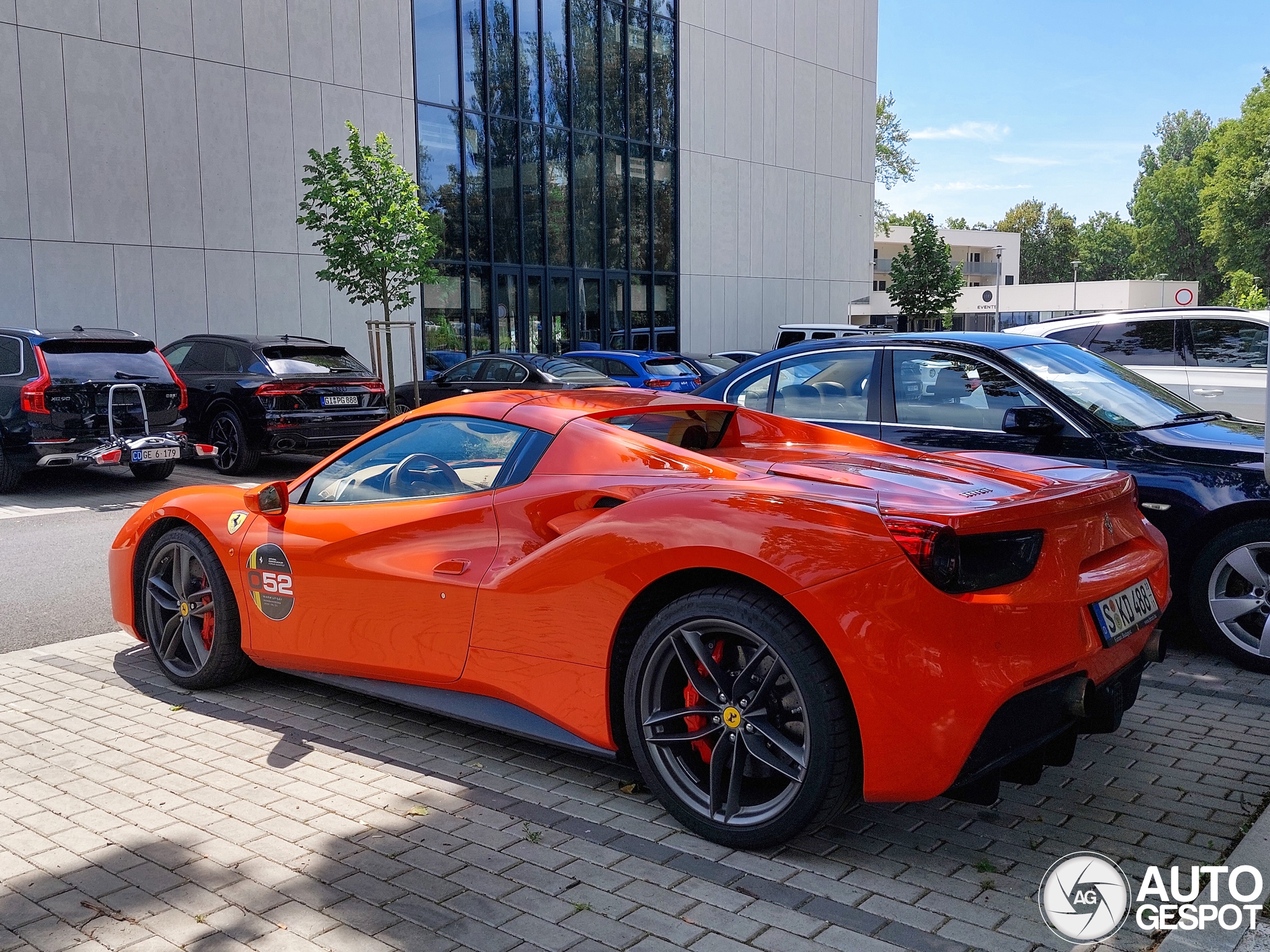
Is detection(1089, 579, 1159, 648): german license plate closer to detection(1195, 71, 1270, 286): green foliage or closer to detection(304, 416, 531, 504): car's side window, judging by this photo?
detection(304, 416, 531, 504): car's side window

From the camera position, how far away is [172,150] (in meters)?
19.5

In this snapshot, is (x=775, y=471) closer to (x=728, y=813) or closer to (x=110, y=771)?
(x=728, y=813)

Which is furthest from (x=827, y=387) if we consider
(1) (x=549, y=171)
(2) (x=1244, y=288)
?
(2) (x=1244, y=288)

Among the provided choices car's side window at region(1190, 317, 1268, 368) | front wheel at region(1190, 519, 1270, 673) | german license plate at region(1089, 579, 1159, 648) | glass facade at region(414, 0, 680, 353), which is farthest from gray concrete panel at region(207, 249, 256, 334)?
german license plate at region(1089, 579, 1159, 648)

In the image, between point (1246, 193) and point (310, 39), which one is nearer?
point (310, 39)

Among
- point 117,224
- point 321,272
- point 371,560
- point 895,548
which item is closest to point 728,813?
point 895,548

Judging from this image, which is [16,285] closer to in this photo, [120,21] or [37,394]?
[120,21]

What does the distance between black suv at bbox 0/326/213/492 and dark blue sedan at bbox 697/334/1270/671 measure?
7.54m

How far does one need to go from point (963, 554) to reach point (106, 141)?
1925 centimetres

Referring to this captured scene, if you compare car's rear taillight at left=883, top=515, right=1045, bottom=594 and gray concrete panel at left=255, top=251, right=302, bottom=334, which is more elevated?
gray concrete panel at left=255, top=251, right=302, bottom=334

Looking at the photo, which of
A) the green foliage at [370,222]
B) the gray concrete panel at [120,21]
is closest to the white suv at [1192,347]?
the green foliage at [370,222]

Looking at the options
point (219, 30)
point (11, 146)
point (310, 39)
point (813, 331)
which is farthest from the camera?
point (813, 331)

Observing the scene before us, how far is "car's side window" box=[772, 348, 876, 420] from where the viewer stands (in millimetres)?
6539

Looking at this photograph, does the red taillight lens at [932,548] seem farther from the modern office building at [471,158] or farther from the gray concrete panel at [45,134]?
Answer: the gray concrete panel at [45,134]
